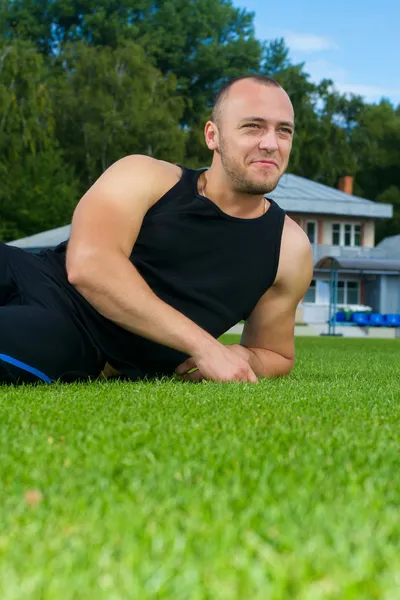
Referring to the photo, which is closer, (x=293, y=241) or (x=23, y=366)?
(x=23, y=366)

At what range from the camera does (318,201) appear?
44.1 meters

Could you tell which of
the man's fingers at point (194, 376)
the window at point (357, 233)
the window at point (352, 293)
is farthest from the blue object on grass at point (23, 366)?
the window at point (357, 233)

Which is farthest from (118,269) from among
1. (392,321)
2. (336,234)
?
(336,234)

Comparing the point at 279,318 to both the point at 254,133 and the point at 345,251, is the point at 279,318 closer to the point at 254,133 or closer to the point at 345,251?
the point at 254,133

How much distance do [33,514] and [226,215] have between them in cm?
286

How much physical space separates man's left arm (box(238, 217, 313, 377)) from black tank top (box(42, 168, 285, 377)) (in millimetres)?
121

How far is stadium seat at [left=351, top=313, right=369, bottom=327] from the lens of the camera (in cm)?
3084

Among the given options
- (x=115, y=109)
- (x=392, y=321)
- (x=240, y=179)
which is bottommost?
(x=392, y=321)

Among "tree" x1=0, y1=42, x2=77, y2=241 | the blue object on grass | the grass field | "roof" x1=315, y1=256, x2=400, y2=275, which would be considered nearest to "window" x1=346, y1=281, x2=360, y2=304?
"roof" x1=315, y1=256, x2=400, y2=275

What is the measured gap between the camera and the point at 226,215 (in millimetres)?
4383

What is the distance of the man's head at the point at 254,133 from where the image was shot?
4160mm

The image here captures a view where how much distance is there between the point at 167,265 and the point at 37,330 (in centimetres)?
78

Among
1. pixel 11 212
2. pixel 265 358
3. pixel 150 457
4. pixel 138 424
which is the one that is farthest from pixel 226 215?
pixel 11 212

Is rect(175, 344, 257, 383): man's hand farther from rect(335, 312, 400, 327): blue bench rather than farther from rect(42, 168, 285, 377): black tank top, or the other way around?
rect(335, 312, 400, 327): blue bench
